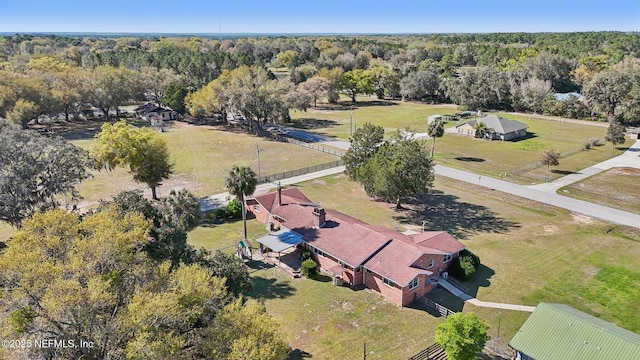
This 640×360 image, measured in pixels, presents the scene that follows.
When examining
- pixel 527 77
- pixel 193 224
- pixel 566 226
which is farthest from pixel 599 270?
pixel 527 77

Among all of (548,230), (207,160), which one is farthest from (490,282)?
(207,160)

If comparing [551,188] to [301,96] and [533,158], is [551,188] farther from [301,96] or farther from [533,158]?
[301,96]

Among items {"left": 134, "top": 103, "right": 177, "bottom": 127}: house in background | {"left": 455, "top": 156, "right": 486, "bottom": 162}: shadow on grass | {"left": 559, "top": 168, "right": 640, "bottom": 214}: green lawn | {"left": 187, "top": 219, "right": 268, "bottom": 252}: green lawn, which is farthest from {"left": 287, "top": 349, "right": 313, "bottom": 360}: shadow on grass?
{"left": 134, "top": 103, "right": 177, "bottom": 127}: house in background

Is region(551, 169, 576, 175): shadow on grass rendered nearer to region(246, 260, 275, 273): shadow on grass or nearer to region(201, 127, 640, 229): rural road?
region(201, 127, 640, 229): rural road

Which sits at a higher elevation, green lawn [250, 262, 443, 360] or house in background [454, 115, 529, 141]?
house in background [454, 115, 529, 141]

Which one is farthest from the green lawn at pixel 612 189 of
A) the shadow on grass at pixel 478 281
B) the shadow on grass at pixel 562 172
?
the shadow on grass at pixel 478 281
